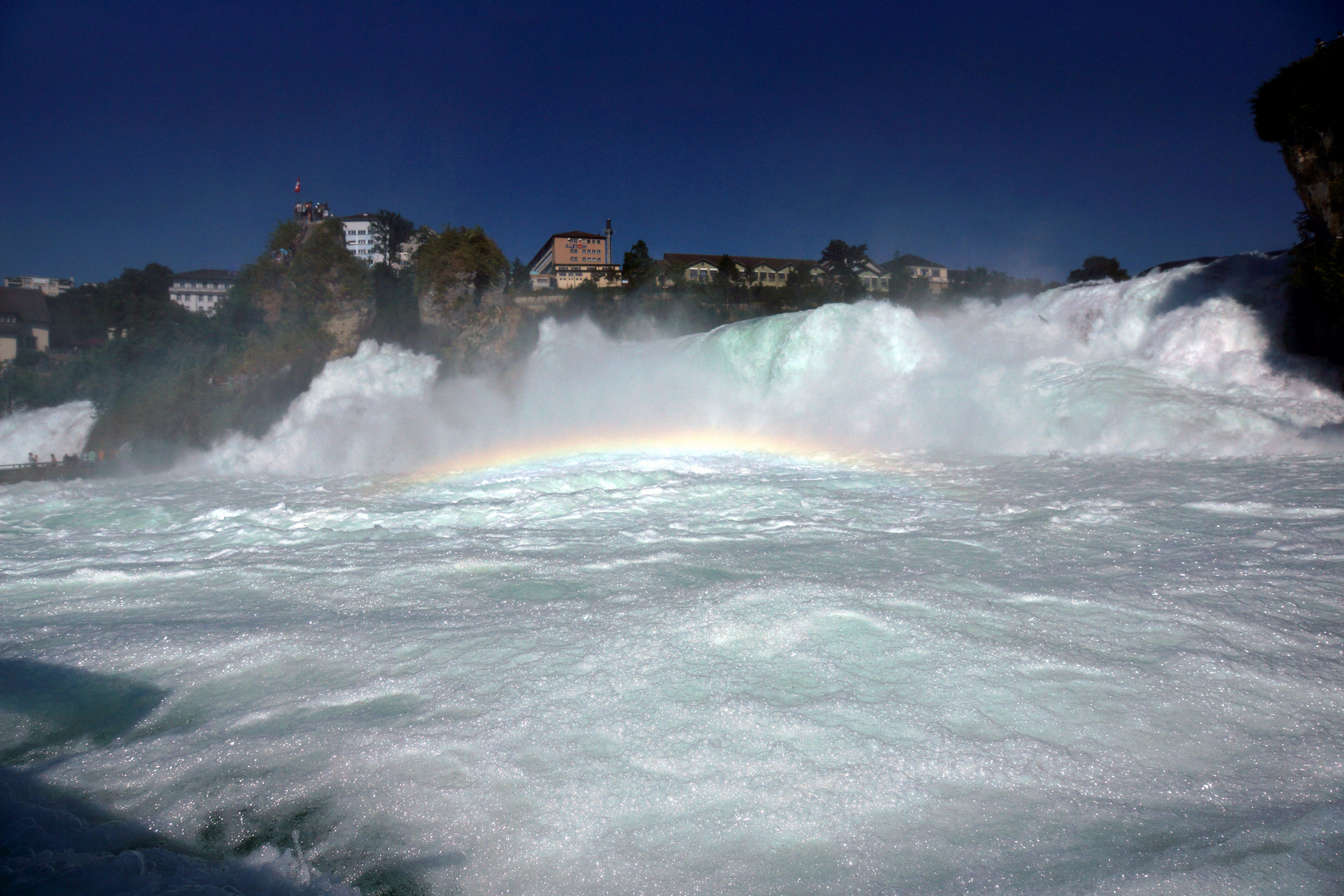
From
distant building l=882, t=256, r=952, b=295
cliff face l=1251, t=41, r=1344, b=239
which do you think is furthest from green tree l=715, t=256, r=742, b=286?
cliff face l=1251, t=41, r=1344, b=239

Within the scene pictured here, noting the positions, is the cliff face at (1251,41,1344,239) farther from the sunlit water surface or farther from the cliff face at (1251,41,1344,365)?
the sunlit water surface

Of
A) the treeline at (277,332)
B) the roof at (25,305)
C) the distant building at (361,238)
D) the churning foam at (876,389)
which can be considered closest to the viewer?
the churning foam at (876,389)

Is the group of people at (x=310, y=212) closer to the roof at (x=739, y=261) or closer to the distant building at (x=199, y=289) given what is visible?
the distant building at (x=199, y=289)

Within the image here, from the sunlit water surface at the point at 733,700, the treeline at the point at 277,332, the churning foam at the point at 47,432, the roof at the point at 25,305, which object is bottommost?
the sunlit water surface at the point at 733,700

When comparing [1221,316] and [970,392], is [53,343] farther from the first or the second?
[1221,316]

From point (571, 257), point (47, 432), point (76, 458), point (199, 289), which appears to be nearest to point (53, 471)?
point (76, 458)

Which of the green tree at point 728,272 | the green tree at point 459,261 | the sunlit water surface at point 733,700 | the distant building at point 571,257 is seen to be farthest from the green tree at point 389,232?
the distant building at point 571,257

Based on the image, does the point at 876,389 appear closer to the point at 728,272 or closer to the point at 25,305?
the point at 728,272

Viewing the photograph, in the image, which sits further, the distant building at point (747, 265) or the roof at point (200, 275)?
the distant building at point (747, 265)

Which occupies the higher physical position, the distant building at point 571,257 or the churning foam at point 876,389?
the distant building at point 571,257
